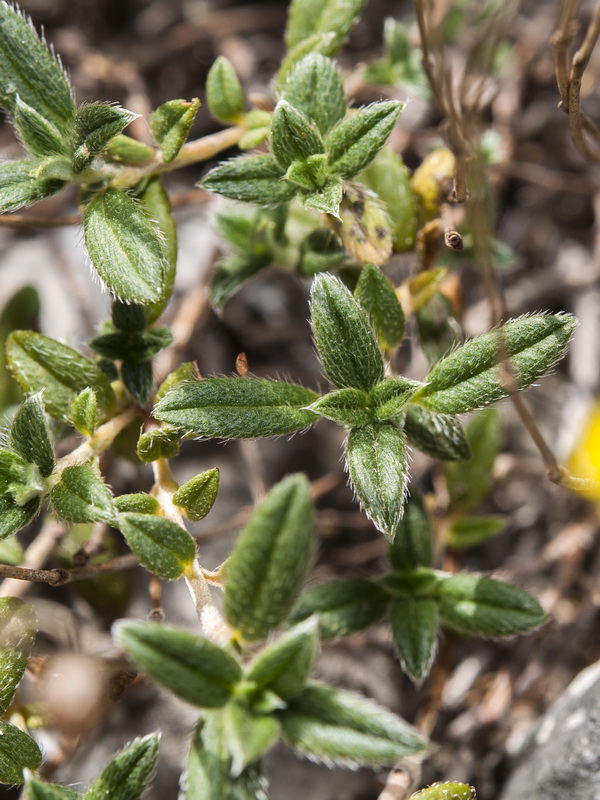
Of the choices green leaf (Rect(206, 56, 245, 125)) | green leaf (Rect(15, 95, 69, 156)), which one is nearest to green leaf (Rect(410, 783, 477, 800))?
green leaf (Rect(15, 95, 69, 156))

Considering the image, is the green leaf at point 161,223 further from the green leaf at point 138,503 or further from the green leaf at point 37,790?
the green leaf at point 37,790

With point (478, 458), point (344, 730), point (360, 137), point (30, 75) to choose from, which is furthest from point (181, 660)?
point (478, 458)

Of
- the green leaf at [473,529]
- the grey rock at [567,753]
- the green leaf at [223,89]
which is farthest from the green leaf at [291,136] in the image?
the grey rock at [567,753]

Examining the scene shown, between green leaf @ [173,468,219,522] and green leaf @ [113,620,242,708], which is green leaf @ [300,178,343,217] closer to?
green leaf @ [173,468,219,522]

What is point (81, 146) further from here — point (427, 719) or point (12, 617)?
point (427, 719)

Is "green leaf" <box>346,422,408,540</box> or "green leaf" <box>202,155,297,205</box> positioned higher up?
"green leaf" <box>202,155,297,205</box>

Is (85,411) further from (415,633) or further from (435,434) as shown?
(415,633)
